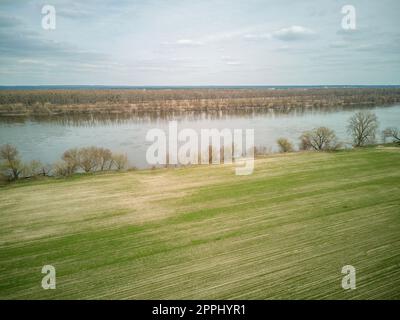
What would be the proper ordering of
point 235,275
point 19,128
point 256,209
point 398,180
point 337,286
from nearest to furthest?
point 337,286 < point 235,275 < point 256,209 < point 398,180 < point 19,128

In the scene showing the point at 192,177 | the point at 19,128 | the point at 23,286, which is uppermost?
the point at 19,128

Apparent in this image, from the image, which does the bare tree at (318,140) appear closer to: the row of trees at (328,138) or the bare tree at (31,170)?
the row of trees at (328,138)

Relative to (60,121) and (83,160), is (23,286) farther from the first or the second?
(60,121)

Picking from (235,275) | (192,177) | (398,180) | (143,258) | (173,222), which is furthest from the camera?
(192,177)

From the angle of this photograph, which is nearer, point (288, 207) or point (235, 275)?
point (235, 275)

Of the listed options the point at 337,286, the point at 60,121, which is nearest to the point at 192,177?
the point at 337,286

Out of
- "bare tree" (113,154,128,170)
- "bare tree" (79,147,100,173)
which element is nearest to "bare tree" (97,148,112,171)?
"bare tree" (79,147,100,173)

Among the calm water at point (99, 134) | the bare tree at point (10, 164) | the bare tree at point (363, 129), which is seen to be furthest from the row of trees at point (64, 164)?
the bare tree at point (363, 129)
